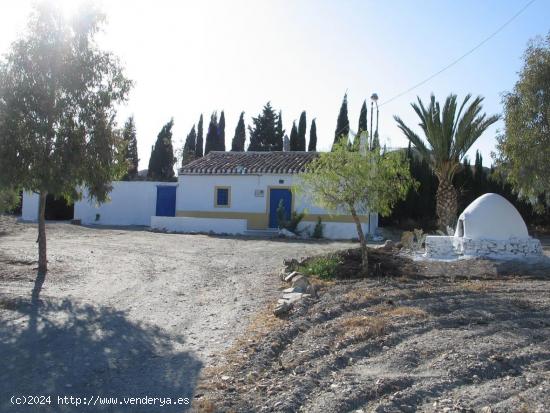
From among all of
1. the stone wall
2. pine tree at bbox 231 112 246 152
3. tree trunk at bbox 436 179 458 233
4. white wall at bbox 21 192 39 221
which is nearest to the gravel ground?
the stone wall

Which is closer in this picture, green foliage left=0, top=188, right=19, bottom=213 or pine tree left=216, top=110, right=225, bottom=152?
green foliage left=0, top=188, right=19, bottom=213

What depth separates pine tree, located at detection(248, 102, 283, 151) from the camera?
151ft

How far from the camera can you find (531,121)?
13742 mm

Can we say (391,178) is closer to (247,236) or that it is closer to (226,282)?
(226,282)

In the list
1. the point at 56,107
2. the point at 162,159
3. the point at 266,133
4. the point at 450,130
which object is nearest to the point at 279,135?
the point at 266,133

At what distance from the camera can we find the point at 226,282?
1100cm

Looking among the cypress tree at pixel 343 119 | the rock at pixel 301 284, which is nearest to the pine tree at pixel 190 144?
the cypress tree at pixel 343 119

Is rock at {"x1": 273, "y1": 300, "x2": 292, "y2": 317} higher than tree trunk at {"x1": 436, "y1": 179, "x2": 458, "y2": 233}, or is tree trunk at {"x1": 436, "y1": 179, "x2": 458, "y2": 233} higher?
tree trunk at {"x1": 436, "y1": 179, "x2": 458, "y2": 233}

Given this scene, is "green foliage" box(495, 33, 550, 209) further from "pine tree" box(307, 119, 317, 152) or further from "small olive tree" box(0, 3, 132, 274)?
"pine tree" box(307, 119, 317, 152)

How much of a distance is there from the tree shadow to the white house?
16431 millimetres

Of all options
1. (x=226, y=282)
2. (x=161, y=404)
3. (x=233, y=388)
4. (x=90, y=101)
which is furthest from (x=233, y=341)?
(x=90, y=101)

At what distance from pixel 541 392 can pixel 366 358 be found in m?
1.74

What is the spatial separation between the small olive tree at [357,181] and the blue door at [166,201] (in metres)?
18.9

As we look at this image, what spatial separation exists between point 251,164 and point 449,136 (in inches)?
432
